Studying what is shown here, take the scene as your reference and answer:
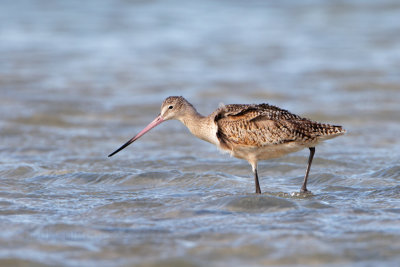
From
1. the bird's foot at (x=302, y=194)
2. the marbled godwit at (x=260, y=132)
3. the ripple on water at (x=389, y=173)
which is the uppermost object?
the marbled godwit at (x=260, y=132)

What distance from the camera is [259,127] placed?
6.36 meters

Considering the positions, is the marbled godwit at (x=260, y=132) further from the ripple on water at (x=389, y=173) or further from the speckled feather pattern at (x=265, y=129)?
the ripple on water at (x=389, y=173)

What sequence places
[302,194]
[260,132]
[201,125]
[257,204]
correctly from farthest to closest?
[201,125] < [302,194] < [260,132] < [257,204]

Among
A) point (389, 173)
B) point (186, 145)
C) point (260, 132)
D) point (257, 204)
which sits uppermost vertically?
point (186, 145)

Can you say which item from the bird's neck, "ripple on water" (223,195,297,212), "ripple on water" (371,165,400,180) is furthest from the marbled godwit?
"ripple on water" (371,165,400,180)

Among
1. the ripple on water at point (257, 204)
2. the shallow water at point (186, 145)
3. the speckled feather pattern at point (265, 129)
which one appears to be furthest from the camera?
the speckled feather pattern at point (265, 129)

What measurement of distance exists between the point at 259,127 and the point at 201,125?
2.05 ft

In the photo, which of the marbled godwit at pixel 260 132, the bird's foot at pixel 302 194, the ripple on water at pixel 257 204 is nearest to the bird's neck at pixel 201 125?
the marbled godwit at pixel 260 132

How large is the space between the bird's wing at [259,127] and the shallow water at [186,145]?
A: 52 centimetres

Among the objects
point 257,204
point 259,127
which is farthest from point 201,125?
point 257,204

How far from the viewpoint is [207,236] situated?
16.6 feet

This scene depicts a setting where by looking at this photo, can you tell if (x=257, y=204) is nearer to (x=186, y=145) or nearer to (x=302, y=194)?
(x=302, y=194)

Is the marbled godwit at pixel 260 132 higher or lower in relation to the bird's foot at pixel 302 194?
higher

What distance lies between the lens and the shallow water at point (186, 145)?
4.95 meters
